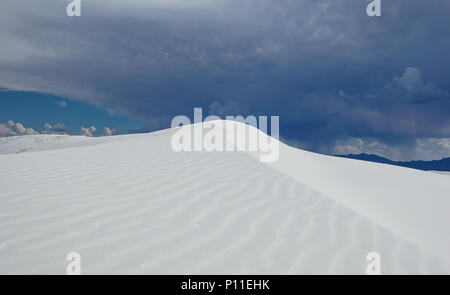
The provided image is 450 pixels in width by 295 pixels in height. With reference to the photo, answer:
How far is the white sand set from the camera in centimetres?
339

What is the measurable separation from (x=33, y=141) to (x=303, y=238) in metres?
27.1

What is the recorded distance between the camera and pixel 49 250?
3342mm

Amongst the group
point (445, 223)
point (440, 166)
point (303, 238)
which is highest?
point (303, 238)

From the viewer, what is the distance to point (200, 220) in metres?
4.32

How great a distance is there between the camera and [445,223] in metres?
5.91

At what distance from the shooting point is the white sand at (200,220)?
11.1 feet

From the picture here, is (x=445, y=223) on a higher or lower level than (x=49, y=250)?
lower
